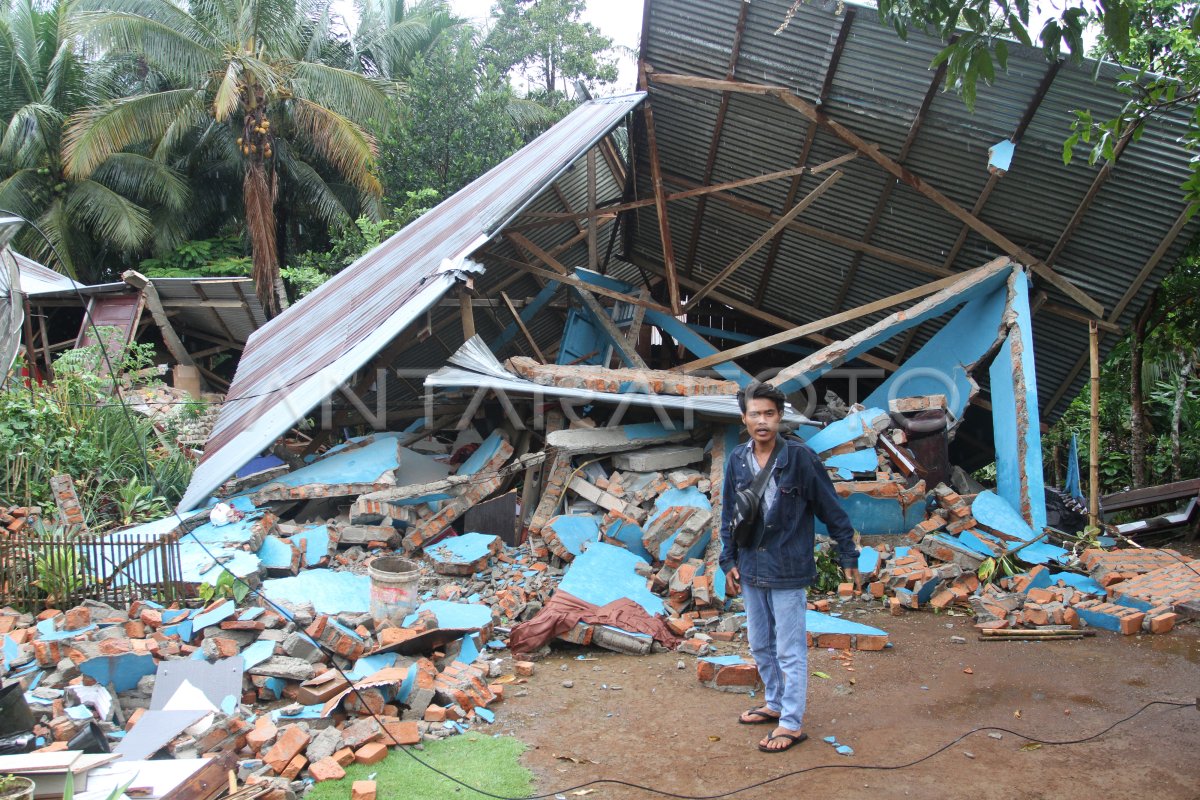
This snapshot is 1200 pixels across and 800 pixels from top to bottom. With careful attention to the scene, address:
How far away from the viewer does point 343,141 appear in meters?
17.8

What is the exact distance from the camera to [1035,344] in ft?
34.4

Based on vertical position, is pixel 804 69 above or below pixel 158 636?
above

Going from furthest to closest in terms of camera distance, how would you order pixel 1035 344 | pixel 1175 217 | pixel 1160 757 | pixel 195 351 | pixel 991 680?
pixel 195 351 → pixel 1035 344 → pixel 1175 217 → pixel 991 680 → pixel 1160 757

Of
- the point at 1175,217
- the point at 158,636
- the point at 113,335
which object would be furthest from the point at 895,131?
the point at 113,335

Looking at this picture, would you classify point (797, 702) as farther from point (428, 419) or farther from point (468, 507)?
point (428, 419)

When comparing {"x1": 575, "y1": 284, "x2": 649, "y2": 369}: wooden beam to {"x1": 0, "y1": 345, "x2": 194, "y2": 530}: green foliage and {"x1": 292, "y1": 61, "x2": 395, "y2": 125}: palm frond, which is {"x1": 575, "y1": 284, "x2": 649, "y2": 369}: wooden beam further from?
{"x1": 292, "y1": 61, "x2": 395, "y2": 125}: palm frond

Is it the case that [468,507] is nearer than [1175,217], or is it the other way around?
[468,507]

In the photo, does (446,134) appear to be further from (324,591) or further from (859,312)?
(324,591)

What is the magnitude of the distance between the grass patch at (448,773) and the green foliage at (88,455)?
16.2 ft

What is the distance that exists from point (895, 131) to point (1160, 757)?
22.8 feet

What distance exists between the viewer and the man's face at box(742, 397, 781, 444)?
169 inches

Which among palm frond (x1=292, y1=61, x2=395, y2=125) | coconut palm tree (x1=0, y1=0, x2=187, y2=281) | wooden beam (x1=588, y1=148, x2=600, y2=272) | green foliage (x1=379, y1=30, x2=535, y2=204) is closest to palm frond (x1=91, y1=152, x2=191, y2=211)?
coconut palm tree (x1=0, y1=0, x2=187, y2=281)

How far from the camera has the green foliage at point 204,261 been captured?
2022cm

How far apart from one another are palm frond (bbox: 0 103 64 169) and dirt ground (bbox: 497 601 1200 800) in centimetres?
2031
